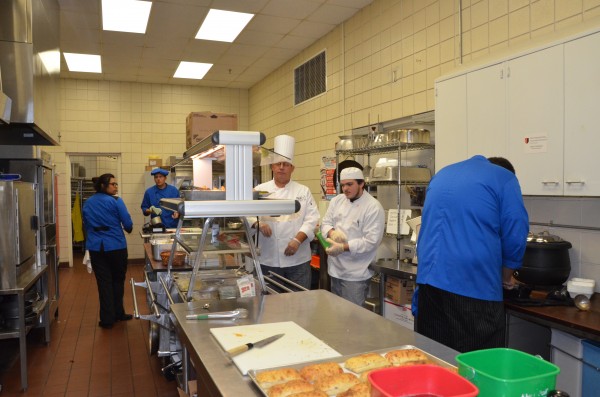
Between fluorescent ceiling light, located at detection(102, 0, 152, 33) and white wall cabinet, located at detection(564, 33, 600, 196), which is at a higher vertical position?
fluorescent ceiling light, located at detection(102, 0, 152, 33)

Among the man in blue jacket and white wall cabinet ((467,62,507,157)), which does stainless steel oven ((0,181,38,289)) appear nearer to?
Result: the man in blue jacket

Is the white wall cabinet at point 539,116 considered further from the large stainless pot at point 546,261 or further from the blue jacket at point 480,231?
the blue jacket at point 480,231

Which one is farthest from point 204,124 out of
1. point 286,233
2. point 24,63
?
point 286,233

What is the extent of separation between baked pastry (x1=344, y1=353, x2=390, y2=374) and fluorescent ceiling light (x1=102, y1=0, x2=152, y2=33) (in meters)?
4.94

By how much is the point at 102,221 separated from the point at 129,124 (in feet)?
15.4

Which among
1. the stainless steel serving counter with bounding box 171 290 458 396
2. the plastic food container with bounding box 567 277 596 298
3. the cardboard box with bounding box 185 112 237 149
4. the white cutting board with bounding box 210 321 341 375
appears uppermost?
the cardboard box with bounding box 185 112 237 149

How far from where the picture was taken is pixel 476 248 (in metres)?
2.43

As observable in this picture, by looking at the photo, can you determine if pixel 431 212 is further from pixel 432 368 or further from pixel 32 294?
pixel 32 294

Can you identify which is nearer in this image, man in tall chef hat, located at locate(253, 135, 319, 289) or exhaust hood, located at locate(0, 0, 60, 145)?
exhaust hood, located at locate(0, 0, 60, 145)

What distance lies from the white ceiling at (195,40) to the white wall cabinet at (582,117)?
305 centimetres

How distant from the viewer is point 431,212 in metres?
2.62

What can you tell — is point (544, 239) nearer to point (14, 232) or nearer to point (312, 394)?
point (312, 394)

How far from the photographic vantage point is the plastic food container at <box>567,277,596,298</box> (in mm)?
2689

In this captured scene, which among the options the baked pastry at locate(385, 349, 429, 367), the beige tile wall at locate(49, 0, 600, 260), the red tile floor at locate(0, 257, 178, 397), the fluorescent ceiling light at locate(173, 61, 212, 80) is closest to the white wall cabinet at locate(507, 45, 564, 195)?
the beige tile wall at locate(49, 0, 600, 260)
